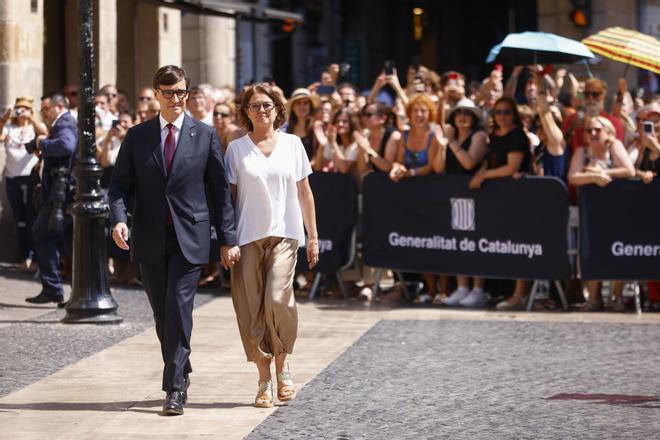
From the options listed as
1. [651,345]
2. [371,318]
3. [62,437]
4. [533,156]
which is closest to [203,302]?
[371,318]

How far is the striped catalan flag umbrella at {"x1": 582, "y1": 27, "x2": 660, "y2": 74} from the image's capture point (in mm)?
14484

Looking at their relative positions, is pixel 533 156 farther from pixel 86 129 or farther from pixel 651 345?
pixel 86 129

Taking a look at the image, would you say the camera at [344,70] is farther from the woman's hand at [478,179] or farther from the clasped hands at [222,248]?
the clasped hands at [222,248]

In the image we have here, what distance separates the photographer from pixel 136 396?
955 centimetres

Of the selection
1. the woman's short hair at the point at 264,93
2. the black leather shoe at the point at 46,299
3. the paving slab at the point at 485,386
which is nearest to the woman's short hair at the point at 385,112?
the paving slab at the point at 485,386

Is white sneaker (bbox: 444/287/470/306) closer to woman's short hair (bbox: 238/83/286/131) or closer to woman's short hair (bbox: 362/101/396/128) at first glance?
woman's short hair (bbox: 362/101/396/128)

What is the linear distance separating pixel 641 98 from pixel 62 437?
39.9 feet

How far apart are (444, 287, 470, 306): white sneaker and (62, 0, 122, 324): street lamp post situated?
3378 mm

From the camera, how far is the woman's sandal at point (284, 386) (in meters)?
9.33

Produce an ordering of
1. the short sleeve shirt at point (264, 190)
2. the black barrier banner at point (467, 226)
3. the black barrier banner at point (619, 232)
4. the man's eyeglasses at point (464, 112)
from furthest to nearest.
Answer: the man's eyeglasses at point (464, 112) < the black barrier banner at point (467, 226) < the black barrier banner at point (619, 232) < the short sleeve shirt at point (264, 190)

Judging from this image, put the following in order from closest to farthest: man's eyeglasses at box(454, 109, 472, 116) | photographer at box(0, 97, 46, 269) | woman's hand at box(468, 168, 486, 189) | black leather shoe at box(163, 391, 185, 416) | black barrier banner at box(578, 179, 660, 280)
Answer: black leather shoe at box(163, 391, 185, 416) < black barrier banner at box(578, 179, 660, 280) < woman's hand at box(468, 168, 486, 189) < man's eyeglasses at box(454, 109, 472, 116) < photographer at box(0, 97, 46, 269)

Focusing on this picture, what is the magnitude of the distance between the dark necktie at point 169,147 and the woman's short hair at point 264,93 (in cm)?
53

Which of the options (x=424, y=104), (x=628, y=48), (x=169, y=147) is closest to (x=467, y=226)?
(x=424, y=104)

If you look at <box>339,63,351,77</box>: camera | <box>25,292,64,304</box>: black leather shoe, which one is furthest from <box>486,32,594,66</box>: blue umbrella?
<box>25,292,64,304</box>: black leather shoe
